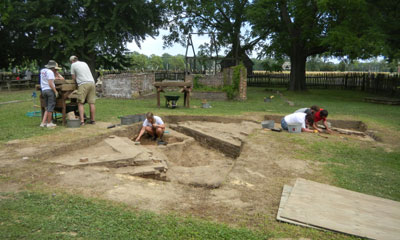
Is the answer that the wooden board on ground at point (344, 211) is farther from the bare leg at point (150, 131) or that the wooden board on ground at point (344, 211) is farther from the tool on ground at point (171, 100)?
the tool on ground at point (171, 100)

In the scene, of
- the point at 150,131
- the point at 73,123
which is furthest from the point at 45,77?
the point at 150,131

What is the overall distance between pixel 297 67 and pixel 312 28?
4357 millimetres

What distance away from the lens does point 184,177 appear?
229 inches

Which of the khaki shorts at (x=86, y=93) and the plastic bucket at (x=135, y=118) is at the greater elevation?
the khaki shorts at (x=86, y=93)

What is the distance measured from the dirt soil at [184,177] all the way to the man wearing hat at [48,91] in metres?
0.73

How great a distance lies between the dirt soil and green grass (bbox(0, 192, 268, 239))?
0.25 m

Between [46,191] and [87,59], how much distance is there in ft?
77.1

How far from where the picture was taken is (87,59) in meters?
25.6

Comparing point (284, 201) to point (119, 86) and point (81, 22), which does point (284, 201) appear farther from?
point (81, 22)

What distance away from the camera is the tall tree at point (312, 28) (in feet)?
52.3

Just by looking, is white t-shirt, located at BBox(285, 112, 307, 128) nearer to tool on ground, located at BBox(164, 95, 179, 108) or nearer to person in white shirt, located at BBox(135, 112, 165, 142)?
person in white shirt, located at BBox(135, 112, 165, 142)

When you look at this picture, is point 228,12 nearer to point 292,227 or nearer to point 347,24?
point 347,24

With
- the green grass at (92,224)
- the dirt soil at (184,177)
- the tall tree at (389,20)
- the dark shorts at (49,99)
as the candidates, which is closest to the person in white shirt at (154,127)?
the dirt soil at (184,177)

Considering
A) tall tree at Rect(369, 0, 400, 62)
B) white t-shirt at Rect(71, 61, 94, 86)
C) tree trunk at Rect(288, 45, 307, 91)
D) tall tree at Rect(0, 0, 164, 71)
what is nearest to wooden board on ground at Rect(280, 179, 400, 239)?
white t-shirt at Rect(71, 61, 94, 86)
